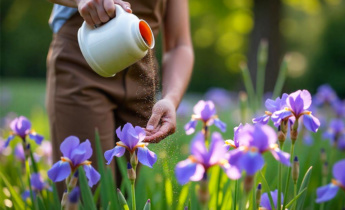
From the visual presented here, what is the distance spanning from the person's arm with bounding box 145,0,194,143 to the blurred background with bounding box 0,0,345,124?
5.88 m

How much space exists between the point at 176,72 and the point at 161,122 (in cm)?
40

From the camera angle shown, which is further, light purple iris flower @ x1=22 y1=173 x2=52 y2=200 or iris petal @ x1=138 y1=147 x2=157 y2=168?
light purple iris flower @ x1=22 y1=173 x2=52 y2=200

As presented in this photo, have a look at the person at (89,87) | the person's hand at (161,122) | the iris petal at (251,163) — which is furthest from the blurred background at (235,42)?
the iris petal at (251,163)

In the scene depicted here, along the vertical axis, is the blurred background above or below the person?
below

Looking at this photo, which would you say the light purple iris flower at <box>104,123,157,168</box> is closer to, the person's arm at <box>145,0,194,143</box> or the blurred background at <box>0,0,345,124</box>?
the person's arm at <box>145,0,194,143</box>

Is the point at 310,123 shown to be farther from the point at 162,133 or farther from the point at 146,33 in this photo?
the point at 146,33

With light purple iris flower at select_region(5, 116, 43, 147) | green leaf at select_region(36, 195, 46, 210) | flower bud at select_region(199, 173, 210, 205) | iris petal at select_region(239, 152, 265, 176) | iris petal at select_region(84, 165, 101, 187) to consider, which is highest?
iris petal at select_region(239, 152, 265, 176)

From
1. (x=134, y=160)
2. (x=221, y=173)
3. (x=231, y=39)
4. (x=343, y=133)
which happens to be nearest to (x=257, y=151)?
(x=134, y=160)

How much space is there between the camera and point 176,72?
1.63 meters

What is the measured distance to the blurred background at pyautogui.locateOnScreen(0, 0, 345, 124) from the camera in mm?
8195

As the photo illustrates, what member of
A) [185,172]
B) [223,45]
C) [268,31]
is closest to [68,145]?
[185,172]

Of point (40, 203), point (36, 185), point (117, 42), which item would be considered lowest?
point (36, 185)

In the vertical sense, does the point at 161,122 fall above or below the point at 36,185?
above

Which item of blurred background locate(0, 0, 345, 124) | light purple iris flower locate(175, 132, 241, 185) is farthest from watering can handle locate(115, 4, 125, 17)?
blurred background locate(0, 0, 345, 124)
